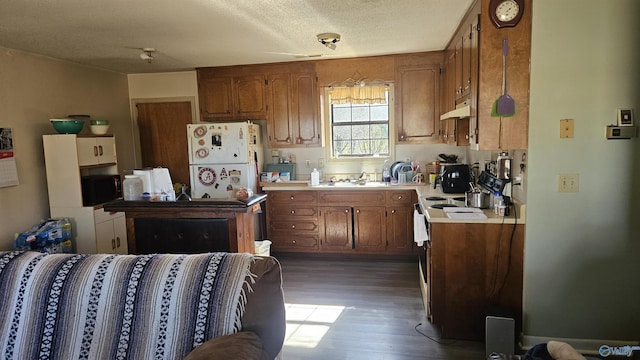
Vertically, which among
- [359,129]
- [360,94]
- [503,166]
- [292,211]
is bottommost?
[292,211]

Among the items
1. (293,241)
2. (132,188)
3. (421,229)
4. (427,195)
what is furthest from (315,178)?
(132,188)

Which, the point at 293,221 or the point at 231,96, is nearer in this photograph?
the point at 293,221

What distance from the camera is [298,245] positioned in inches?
180

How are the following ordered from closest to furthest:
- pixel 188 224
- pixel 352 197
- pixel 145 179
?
pixel 188 224
pixel 145 179
pixel 352 197

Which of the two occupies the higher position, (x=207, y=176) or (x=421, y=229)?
(x=207, y=176)

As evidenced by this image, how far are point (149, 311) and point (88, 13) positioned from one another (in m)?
2.19

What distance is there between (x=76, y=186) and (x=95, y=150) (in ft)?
1.47

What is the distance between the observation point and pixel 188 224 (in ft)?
9.12

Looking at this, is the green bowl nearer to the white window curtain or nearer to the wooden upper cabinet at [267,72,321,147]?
the wooden upper cabinet at [267,72,321,147]

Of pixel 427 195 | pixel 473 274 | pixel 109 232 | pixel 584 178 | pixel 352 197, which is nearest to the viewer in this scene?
pixel 584 178

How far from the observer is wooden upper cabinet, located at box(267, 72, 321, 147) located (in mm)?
4570

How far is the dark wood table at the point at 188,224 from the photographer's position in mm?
2732

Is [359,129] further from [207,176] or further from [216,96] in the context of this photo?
[207,176]

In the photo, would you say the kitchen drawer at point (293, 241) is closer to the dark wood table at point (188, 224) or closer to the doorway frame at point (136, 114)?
the dark wood table at point (188, 224)
